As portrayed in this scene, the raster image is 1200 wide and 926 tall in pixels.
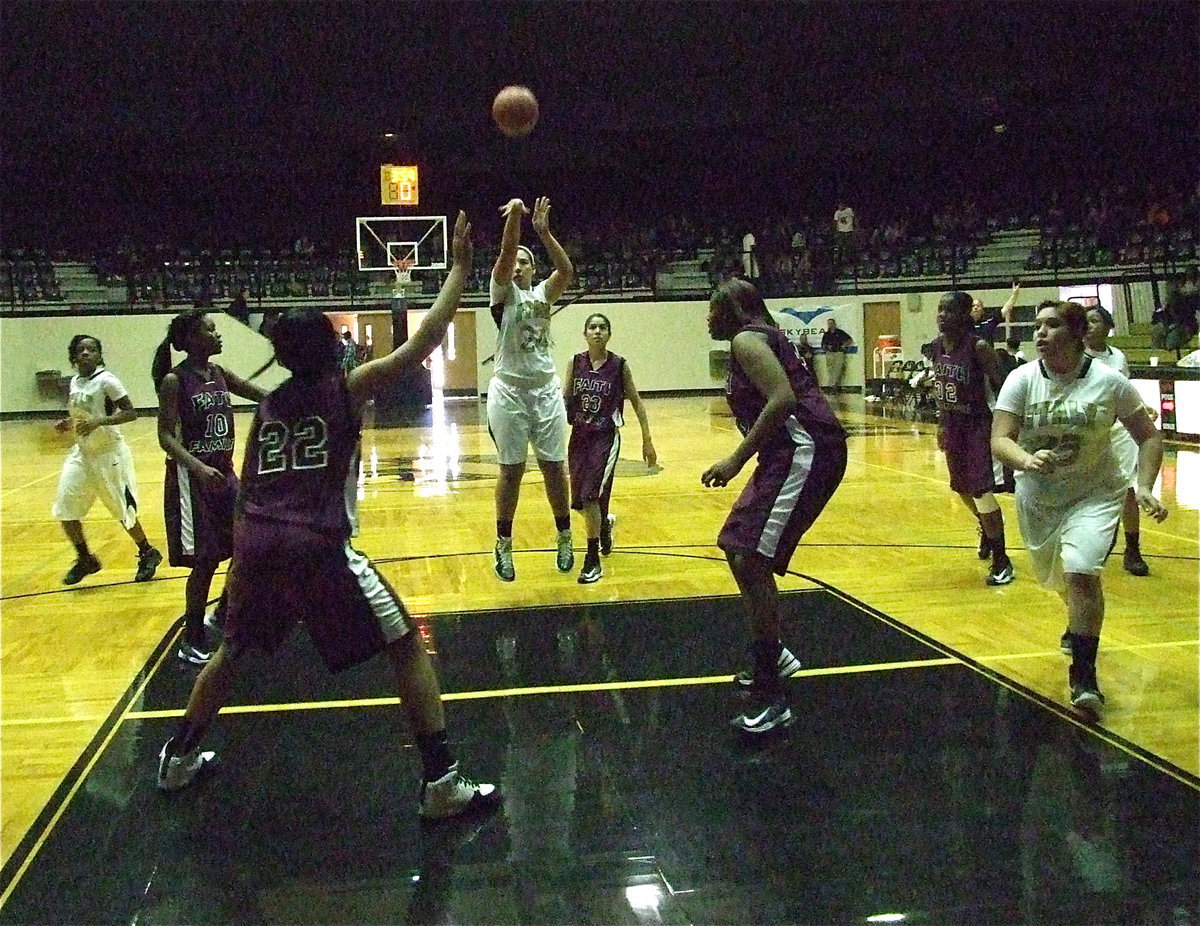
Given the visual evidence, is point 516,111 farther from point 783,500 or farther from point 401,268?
point 401,268

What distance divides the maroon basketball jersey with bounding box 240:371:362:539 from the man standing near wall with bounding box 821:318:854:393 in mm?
22512

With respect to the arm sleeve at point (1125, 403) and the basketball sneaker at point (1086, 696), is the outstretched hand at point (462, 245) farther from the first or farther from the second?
the basketball sneaker at point (1086, 696)

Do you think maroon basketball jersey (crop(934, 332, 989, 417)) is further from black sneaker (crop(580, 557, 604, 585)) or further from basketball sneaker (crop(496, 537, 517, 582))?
basketball sneaker (crop(496, 537, 517, 582))

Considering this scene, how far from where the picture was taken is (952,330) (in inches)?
246

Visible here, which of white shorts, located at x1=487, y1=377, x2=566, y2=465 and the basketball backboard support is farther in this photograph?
the basketball backboard support

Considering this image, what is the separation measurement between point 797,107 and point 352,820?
24.5m

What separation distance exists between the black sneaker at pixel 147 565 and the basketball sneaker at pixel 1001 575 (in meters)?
4.94

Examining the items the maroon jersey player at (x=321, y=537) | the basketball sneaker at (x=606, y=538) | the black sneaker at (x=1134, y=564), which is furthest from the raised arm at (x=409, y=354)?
the black sneaker at (x=1134, y=564)

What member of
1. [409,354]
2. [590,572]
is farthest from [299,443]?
[590,572]

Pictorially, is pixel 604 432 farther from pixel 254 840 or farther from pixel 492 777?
pixel 254 840

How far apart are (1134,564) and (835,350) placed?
19042 millimetres

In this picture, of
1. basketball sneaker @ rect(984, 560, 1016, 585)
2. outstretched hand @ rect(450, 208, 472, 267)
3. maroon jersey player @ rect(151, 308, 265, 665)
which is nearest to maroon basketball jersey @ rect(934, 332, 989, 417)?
basketball sneaker @ rect(984, 560, 1016, 585)

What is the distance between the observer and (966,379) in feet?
20.6

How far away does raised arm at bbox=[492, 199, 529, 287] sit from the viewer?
186 inches
